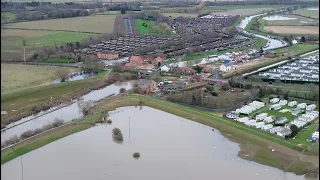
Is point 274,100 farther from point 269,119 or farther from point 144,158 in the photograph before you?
point 144,158

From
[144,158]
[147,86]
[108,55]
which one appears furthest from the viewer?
[108,55]

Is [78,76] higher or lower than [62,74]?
lower

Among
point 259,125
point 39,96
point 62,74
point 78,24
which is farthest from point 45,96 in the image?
point 78,24

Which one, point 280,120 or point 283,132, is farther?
point 280,120

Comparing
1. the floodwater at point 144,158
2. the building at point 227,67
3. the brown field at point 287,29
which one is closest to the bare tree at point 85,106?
the floodwater at point 144,158

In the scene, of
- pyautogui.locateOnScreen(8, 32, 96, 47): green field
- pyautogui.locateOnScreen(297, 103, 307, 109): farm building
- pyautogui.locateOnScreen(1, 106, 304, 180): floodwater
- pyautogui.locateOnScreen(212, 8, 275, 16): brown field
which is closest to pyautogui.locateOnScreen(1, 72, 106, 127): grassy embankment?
pyautogui.locateOnScreen(1, 106, 304, 180): floodwater

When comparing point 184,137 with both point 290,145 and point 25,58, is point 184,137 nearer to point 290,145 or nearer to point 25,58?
point 290,145

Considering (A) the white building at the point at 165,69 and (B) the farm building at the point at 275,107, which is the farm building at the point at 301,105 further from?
(A) the white building at the point at 165,69

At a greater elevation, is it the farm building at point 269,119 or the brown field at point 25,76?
the brown field at point 25,76

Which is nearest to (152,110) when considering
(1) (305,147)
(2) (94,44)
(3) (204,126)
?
(3) (204,126)
